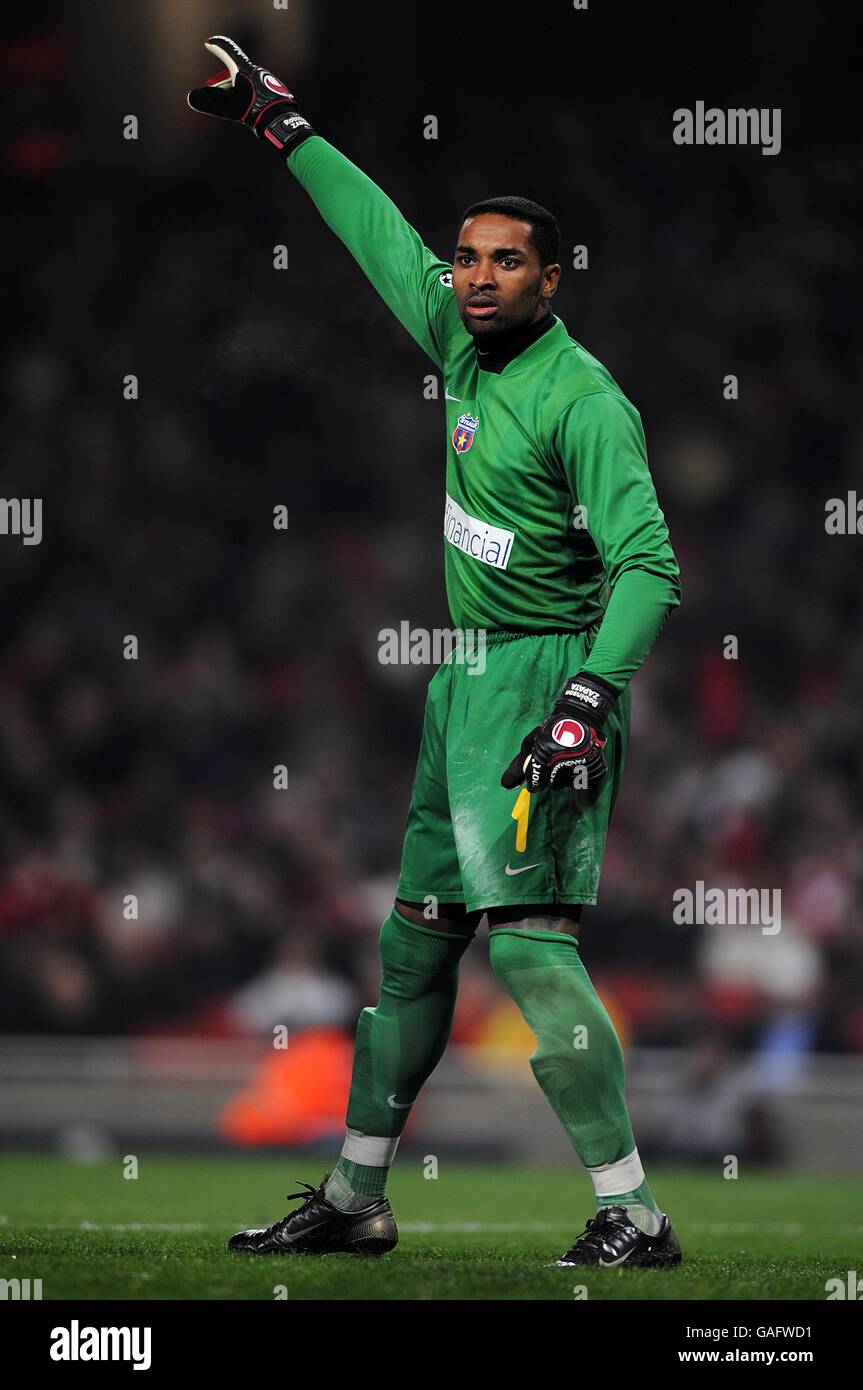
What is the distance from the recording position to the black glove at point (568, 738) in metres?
4.21

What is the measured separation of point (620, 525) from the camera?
14.3 feet

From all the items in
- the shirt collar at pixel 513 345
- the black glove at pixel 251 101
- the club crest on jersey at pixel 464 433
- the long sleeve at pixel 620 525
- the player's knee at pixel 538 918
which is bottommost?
the player's knee at pixel 538 918

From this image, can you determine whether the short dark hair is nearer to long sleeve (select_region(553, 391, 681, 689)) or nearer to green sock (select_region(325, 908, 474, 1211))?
long sleeve (select_region(553, 391, 681, 689))

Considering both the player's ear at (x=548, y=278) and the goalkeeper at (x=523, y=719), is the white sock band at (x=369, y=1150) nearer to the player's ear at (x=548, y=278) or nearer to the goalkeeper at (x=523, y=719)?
the goalkeeper at (x=523, y=719)

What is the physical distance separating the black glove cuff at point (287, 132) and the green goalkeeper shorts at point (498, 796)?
5.30ft

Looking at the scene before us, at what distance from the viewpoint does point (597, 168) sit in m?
14.5

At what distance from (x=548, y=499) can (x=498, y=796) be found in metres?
0.74

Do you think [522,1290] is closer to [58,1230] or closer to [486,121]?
[58,1230]

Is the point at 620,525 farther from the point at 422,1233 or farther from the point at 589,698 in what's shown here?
the point at 422,1233

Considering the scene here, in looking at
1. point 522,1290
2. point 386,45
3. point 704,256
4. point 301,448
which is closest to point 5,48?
point 386,45

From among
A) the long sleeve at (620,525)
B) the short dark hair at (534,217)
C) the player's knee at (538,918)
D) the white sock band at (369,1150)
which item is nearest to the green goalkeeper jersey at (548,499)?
the long sleeve at (620,525)

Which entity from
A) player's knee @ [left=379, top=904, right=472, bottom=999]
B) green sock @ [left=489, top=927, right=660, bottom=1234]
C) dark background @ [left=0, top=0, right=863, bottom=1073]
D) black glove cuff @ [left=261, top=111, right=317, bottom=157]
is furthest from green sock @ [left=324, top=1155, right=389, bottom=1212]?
dark background @ [left=0, top=0, right=863, bottom=1073]

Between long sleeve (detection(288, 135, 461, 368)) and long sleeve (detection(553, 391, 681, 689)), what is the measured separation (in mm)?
612

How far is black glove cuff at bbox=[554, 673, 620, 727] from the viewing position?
4223 millimetres
